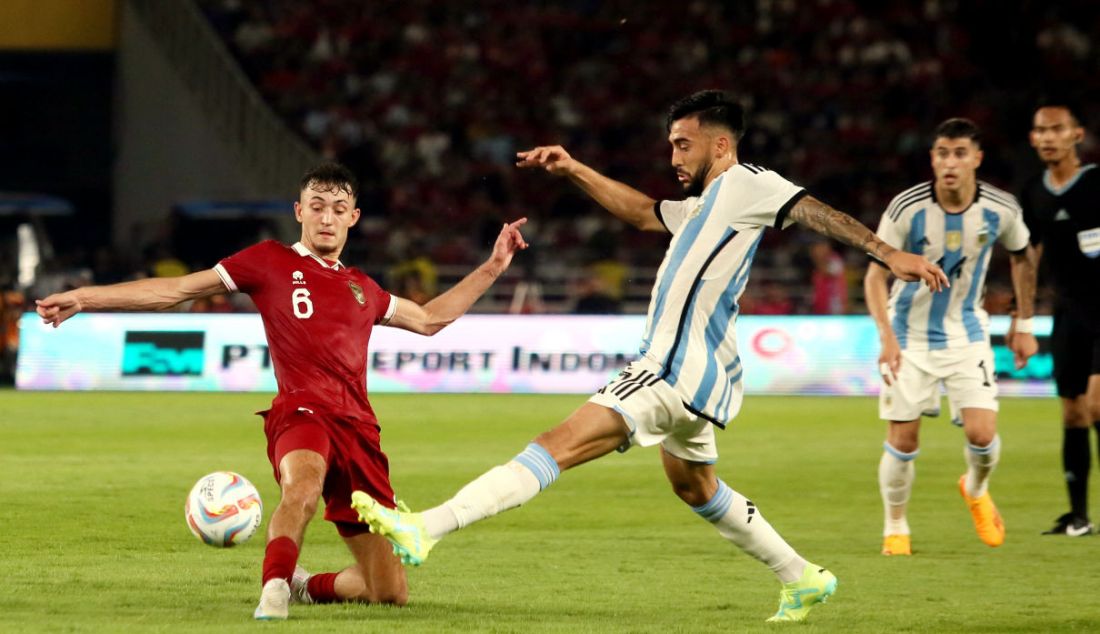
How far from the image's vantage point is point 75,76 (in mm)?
29969

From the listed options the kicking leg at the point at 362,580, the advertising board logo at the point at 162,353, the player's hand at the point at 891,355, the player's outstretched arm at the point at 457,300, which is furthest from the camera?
the advertising board logo at the point at 162,353

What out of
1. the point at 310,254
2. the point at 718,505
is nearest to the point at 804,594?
the point at 718,505

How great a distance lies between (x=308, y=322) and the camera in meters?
6.38

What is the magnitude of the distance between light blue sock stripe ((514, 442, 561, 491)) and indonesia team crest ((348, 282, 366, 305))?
3.68 ft

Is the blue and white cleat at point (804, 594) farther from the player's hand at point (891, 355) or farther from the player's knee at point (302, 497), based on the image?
the player's hand at point (891, 355)

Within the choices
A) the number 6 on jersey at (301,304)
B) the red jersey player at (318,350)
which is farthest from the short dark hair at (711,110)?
the number 6 on jersey at (301,304)

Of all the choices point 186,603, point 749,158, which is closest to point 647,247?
A: point 749,158

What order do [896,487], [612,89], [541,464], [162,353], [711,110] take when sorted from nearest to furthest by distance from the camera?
[541,464] → [711,110] → [896,487] → [162,353] → [612,89]

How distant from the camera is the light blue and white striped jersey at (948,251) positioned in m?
8.69

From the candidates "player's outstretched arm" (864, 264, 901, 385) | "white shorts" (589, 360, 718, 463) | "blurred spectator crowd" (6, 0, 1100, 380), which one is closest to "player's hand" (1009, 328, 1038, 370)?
"player's outstretched arm" (864, 264, 901, 385)

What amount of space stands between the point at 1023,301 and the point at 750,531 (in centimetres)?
350

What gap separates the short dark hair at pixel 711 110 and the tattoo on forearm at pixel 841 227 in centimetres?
50

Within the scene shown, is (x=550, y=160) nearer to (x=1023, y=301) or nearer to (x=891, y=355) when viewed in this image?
(x=891, y=355)

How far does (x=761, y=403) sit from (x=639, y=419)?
13321 millimetres
